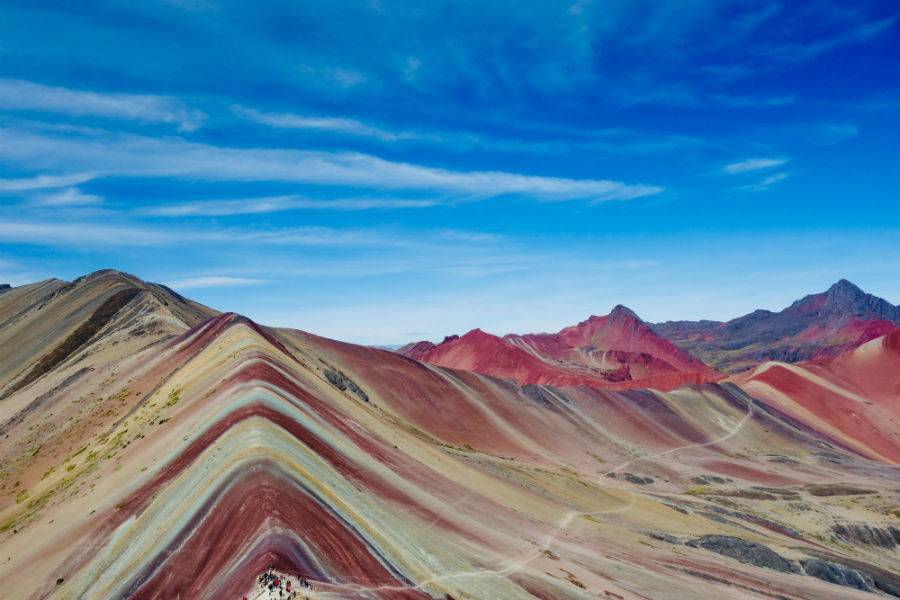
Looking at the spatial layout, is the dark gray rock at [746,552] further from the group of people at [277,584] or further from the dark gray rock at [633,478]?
the group of people at [277,584]

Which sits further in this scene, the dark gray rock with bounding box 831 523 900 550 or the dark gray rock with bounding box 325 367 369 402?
the dark gray rock with bounding box 325 367 369 402

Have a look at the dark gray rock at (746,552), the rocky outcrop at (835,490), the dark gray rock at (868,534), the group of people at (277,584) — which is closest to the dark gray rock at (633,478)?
the dark gray rock at (868,534)

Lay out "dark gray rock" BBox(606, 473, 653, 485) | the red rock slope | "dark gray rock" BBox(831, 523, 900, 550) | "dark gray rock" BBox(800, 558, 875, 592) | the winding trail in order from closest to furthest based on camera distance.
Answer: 1. the winding trail
2. "dark gray rock" BBox(800, 558, 875, 592)
3. "dark gray rock" BBox(831, 523, 900, 550)
4. "dark gray rock" BBox(606, 473, 653, 485)
5. the red rock slope

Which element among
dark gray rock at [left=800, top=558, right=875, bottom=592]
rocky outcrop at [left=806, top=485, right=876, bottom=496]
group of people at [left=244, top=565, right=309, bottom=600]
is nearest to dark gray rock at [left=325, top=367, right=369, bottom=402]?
dark gray rock at [left=800, top=558, right=875, bottom=592]

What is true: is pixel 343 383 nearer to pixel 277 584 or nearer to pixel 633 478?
pixel 633 478

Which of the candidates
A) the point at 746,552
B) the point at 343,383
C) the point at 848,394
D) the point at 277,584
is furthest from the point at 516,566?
the point at 848,394

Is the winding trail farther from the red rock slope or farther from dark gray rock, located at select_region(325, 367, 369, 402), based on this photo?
the red rock slope

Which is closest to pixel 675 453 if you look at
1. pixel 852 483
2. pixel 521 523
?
pixel 852 483
